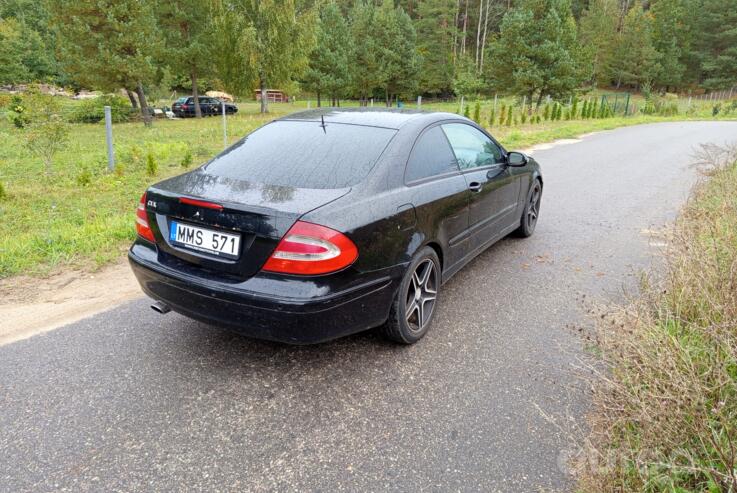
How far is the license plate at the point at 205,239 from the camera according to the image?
104 inches

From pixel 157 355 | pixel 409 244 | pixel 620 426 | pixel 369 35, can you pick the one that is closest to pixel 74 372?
pixel 157 355

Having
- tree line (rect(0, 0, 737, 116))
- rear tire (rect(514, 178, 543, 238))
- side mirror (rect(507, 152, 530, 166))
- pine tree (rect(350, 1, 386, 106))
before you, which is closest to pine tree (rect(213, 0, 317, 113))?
tree line (rect(0, 0, 737, 116))

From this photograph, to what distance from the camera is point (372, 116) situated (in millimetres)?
3678

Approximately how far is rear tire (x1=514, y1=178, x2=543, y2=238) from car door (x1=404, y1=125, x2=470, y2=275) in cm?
185

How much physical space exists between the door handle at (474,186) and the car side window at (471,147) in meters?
0.15

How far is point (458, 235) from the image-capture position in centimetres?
372

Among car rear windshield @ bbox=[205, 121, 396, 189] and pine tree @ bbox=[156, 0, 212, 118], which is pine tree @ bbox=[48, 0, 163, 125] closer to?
pine tree @ bbox=[156, 0, 212, 118]

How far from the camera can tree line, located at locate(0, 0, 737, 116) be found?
23.9 metres

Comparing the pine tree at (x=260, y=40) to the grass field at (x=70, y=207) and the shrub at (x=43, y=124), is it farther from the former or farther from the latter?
the shrub at (x=43, y=124)

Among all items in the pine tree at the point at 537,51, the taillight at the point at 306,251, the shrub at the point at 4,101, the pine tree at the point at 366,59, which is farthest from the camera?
the pine tree at the point at 366,59

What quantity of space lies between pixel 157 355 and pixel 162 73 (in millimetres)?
32025

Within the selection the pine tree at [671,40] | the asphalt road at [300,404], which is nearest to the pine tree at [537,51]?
the pine tree at [671,40]

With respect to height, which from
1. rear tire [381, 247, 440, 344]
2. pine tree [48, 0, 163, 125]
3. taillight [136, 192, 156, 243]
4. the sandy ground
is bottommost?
the sandy ground

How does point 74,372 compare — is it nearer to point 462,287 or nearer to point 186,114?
point 462,287
